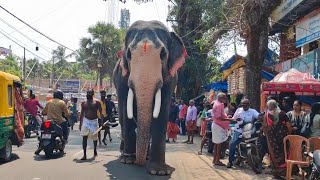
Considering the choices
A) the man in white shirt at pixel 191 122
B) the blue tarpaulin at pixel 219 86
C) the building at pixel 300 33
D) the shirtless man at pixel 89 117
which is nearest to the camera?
the shirtless man at pixel 89 117

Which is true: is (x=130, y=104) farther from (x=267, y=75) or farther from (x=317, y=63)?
(x=267, y=75)

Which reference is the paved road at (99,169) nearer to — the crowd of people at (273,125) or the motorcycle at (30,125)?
the crowd of people at (273,125)

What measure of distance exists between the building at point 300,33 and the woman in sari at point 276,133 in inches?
250

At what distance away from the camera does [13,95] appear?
37.9 ft

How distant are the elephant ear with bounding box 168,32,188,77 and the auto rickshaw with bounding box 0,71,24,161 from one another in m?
3.83

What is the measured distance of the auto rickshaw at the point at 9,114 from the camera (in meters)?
10.6

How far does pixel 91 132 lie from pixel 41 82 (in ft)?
231

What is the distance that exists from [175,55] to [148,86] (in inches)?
55.9

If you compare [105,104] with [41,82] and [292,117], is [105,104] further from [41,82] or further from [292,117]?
[41,82]

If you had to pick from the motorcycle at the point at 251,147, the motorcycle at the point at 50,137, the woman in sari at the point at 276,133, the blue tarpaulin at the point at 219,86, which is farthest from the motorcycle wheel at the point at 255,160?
the blue tarpaulin at the point at 219,86

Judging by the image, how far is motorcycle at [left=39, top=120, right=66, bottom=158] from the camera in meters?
11.6

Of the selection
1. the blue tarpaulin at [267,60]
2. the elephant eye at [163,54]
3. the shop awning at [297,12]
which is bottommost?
the elephant eye at [163,54]

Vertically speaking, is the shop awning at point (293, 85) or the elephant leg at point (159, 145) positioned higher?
the shop awning at point (293, 85)

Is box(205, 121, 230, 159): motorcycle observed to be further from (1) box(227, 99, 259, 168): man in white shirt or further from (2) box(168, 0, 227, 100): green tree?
(2) box(168, 0, 227, 100): green tree
